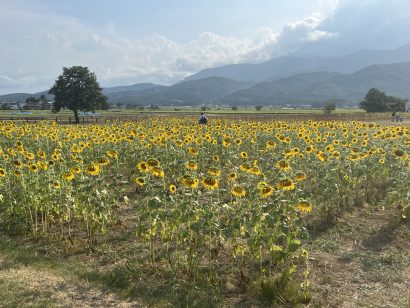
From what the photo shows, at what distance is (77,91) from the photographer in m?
48.3

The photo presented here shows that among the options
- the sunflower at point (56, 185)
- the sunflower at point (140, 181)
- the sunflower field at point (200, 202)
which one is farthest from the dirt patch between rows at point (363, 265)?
the sunflower at point (56, 185)

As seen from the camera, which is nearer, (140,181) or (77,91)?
(140,181)

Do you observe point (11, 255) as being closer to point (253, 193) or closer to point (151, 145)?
point (253, 193)

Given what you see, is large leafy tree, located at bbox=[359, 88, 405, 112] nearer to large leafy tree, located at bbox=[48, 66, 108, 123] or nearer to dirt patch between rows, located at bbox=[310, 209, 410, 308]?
large leafy tree, located at bbox=[48, 66, 108, 123]

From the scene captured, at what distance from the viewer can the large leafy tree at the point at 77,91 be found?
47969 millimetres

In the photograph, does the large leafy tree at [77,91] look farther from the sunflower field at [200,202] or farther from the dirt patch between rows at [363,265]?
the dirt patch between rows at [363,265]

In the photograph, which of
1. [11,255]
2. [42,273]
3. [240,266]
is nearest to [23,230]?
[11,255]

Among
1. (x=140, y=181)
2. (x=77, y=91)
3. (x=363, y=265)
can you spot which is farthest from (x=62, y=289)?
(x=77, y=91)

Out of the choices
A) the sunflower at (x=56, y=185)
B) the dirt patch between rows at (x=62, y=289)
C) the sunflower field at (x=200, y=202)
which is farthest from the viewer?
the sunflower at (x=56, y=185)

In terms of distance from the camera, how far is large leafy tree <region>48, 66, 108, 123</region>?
4797 centimetres

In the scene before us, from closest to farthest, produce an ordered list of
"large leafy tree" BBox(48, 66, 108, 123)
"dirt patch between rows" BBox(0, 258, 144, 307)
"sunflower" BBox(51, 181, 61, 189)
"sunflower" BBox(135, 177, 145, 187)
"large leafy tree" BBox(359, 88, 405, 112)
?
"dirt patch between rows" BBox(0, 258, 144, 307), "sunflower" BBox(135, 177, 145, 187), "sunflower" BBox(51, 181, 61, 189), "large leafy tree" BBox(48, 66, 108, 123), "large leafy tree" BBox(359, 88, 405, 112)

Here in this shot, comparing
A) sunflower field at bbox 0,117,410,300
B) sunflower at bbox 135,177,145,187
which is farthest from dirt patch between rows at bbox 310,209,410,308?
sunflower at bbox 135,177,145,187

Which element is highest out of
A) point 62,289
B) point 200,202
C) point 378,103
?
point 378,103

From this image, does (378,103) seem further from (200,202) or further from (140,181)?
(140,181)
